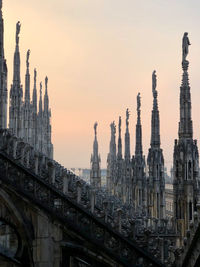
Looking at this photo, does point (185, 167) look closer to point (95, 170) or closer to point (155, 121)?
point (155, 121)

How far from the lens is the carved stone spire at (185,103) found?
51.4 ft

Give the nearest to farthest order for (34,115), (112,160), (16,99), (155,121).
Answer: (155,121), (16,99), (34,115), (112,160)

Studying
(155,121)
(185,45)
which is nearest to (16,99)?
(155,121)

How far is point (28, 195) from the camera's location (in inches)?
409

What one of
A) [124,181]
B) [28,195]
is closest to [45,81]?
[124,181]

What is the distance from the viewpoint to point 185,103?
16.1 meters

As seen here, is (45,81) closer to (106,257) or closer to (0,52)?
(0,52)

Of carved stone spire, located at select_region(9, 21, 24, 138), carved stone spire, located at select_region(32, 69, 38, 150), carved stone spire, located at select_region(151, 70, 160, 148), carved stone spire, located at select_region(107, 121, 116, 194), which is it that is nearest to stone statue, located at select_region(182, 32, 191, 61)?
carved stone spire, located at select_region(151, 70, 160, 148)

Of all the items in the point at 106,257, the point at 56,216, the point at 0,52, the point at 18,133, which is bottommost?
the point at 106,257

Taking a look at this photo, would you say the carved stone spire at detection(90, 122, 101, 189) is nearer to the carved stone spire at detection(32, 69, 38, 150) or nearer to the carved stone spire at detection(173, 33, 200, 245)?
the carved stone spire at detection(32, 69, 38, 150)

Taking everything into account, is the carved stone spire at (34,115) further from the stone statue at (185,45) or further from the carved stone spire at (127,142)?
the stone statue at (185,45)

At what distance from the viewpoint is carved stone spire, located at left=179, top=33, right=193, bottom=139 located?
51.4 feet

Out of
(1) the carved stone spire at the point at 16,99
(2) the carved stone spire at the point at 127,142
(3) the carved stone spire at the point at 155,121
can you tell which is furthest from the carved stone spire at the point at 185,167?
(2) the carved stone spire at the point at 127,142

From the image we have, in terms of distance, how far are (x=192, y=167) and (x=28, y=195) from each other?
289 inches
